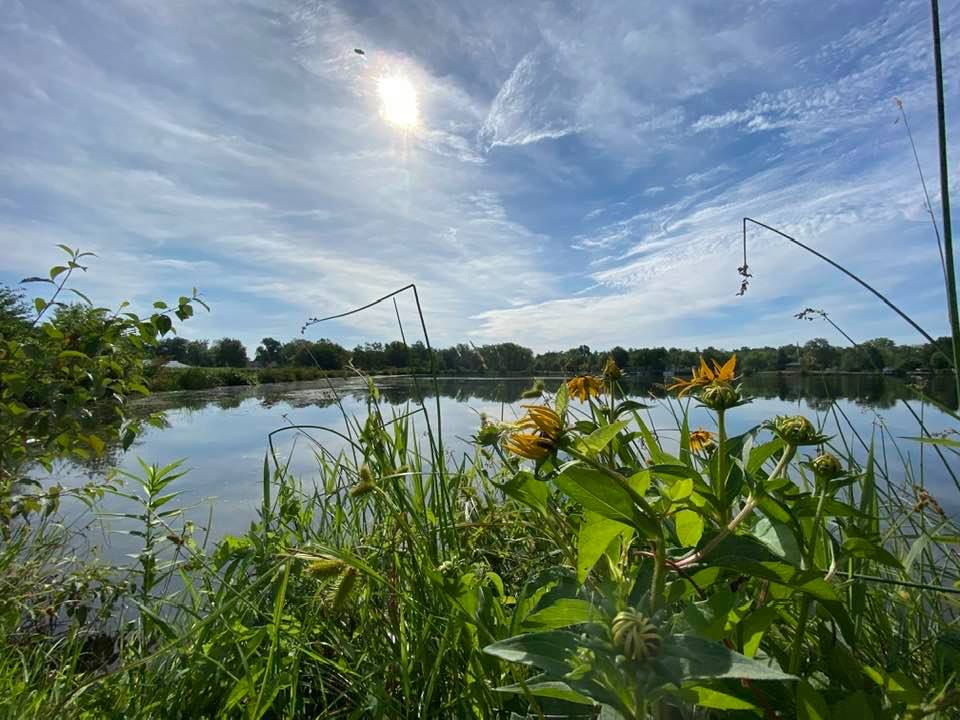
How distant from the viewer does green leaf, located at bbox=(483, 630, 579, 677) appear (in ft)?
1.27

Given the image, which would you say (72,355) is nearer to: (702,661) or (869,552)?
(702,661)

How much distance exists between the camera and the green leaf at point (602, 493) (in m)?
0.43

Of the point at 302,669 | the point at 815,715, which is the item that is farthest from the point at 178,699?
the point at 815,715

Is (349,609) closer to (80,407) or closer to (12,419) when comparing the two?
(80,407)

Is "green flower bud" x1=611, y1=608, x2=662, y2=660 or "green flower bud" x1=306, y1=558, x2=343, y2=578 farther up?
"green flower bud" x1=611, y1=608, x2=662, y2=660

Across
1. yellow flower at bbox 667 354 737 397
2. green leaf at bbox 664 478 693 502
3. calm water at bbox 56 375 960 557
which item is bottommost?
calm water at bbox 56 375 960 557

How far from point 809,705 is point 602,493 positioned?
0.87 feet

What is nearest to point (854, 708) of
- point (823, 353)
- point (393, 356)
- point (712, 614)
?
point (712, 614)

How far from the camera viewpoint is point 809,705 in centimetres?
43

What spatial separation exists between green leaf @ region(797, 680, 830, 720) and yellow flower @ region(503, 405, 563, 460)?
1.03 feet

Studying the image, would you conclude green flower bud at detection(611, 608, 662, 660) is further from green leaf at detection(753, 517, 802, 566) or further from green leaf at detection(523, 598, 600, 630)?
green leaf at detection(753, 517, 802, 566)

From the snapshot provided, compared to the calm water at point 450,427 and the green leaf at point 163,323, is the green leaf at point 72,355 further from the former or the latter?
the calm water at point 450,427

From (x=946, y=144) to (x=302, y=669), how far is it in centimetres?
131

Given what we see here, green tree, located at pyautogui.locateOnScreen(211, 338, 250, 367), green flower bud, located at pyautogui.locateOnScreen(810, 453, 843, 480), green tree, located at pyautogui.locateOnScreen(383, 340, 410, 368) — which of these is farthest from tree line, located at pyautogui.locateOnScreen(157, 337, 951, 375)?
green tree, located at pyautogui.locateOnScreen(211, 338, 250, 367)
